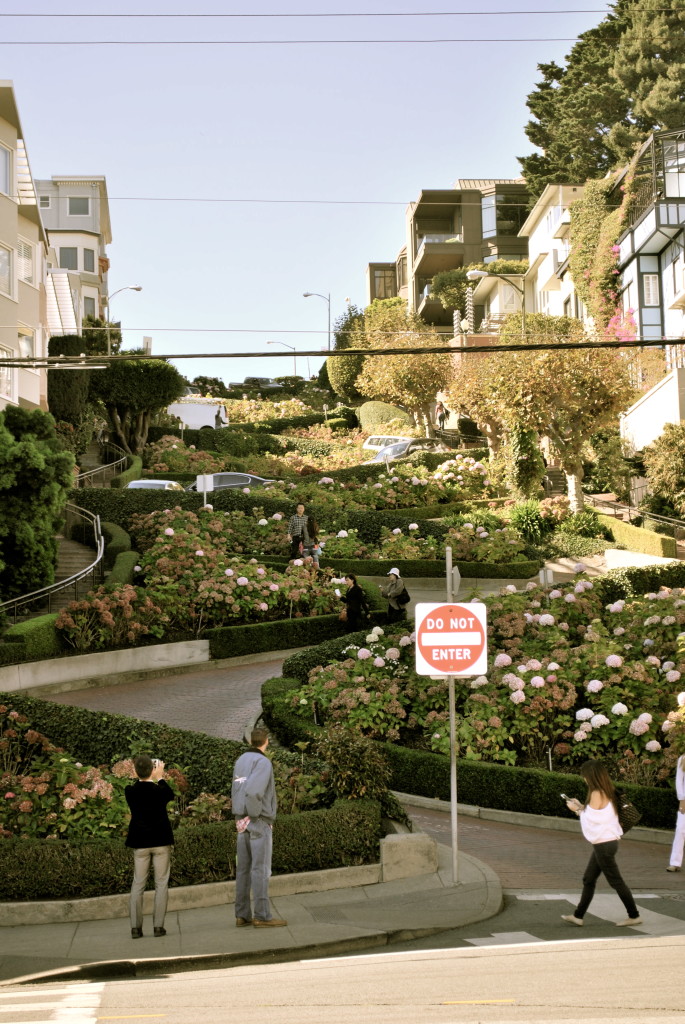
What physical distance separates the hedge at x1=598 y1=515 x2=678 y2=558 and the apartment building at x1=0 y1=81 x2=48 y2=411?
14.8m

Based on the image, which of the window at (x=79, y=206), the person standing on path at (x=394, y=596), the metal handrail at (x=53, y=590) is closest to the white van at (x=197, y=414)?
the metal handrail at (x=53, y=590)

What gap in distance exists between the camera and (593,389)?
34.7 m

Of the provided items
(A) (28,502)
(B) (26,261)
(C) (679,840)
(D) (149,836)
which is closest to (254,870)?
(D) (149,836)

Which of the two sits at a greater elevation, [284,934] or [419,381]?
[419,381]

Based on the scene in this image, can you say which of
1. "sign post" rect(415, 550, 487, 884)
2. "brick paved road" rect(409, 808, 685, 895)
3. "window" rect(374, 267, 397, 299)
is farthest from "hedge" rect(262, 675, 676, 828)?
"window" rect(374, 267, 397, 299)

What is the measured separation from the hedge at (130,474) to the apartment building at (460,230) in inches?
1939

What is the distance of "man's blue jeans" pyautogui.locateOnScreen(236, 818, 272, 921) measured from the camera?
9.78m

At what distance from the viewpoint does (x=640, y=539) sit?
1211 inches

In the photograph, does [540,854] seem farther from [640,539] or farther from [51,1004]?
[640,539]

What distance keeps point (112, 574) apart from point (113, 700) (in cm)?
499

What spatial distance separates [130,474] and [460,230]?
204 feet

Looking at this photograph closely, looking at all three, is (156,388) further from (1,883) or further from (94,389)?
(1,883)

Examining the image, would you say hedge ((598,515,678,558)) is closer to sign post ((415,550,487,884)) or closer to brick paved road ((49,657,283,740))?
brick paved road ((49,657,283,740))

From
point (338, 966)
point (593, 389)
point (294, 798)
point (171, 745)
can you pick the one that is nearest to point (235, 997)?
point (338, 966)
